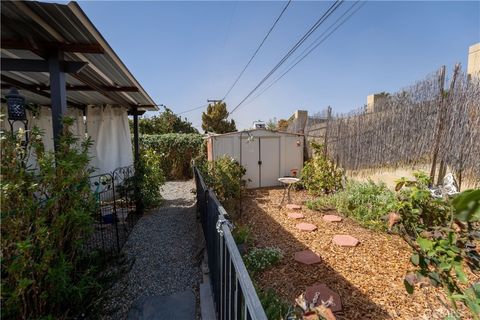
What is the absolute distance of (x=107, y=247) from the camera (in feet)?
12.2

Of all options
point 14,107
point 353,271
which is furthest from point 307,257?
point 14,107

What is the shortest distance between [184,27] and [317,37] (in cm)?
403

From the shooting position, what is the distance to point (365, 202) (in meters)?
5.10

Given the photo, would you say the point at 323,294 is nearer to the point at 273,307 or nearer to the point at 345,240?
the point at 273,307

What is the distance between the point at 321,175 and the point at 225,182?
116 inches

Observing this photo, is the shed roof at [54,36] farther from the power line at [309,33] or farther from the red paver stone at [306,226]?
the power line at [309,33]

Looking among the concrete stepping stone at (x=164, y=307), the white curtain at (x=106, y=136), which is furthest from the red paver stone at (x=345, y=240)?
the white curtain at (x=106, y=136)

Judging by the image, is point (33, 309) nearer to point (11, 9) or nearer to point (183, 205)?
point (11, 9)

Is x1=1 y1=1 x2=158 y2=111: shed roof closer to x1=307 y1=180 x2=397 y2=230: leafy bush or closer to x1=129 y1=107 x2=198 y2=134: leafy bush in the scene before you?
x1=307 y1=180 x2=397 y2=230: leafy bush

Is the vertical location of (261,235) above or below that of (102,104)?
below

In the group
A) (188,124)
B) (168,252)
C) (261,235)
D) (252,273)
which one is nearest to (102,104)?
(168,252)

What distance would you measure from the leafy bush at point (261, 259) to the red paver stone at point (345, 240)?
1.07 metres

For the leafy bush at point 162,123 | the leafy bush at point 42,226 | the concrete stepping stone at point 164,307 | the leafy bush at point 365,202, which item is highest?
the leafy bush at point 162,123

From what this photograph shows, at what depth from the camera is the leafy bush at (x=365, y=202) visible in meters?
4.51
